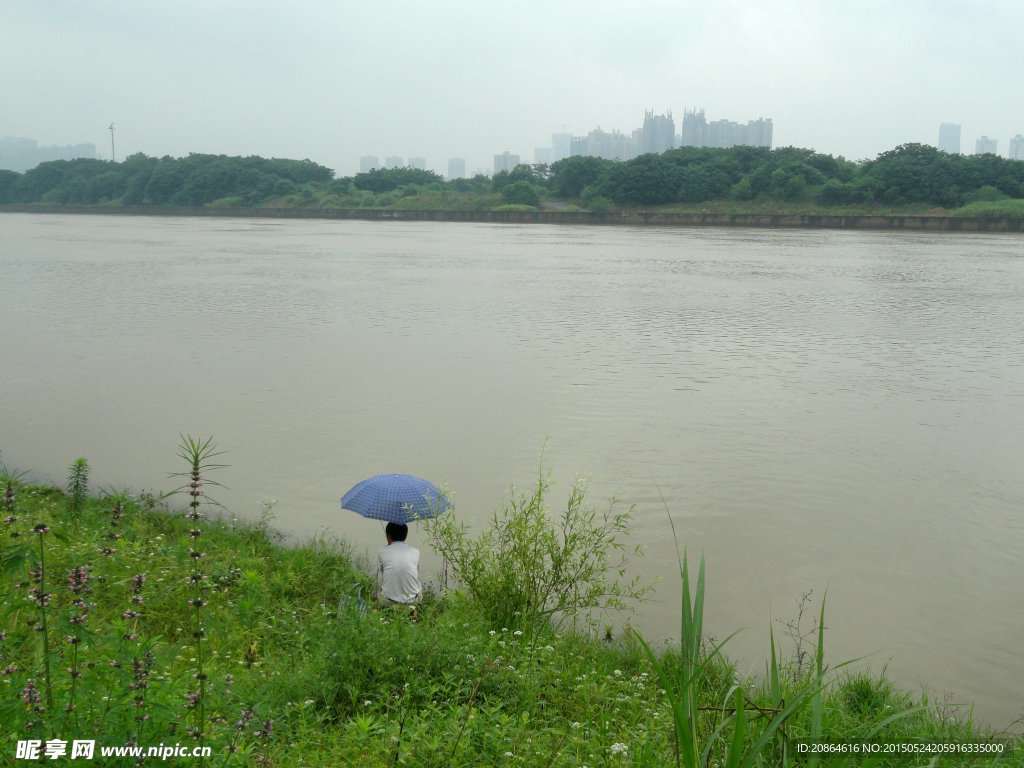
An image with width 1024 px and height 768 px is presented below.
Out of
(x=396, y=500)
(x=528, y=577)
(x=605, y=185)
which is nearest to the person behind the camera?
(x=528, y=577)

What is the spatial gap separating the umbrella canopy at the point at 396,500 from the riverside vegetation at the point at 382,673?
0.19 metres

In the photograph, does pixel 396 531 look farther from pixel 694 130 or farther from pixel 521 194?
pixel 694 130

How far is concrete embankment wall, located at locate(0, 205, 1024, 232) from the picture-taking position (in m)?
53.8

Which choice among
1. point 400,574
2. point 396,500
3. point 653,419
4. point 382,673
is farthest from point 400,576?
point 653,419

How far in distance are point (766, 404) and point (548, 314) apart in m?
7.78

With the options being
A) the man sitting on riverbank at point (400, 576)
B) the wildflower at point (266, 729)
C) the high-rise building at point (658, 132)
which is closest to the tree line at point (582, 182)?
the man sitting on riverbank at point (400, 576)

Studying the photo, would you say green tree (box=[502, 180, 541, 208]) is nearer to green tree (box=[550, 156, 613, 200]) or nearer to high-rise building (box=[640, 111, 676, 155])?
green tree (box=[550, 156, 613, 200])

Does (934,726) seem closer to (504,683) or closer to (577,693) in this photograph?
(577,693)

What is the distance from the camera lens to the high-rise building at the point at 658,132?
618 ft

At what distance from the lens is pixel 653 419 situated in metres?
9.31

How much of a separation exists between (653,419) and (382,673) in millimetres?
6311

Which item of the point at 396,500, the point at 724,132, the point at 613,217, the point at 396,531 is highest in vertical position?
the point at 724,132

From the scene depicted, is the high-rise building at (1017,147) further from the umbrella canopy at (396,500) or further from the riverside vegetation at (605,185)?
the umbrella canopy at (396,500)

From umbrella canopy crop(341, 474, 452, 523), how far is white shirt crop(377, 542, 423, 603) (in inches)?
9.9
